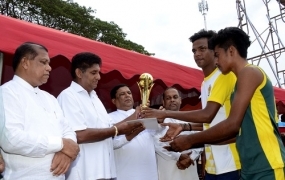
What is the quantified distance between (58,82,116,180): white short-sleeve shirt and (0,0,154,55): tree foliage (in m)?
16.0

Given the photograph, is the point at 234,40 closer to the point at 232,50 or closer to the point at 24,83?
the point at 232,50

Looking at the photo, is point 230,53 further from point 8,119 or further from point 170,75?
point 170,75

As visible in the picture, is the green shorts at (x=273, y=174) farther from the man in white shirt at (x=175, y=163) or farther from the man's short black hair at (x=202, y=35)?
the man in white shirt at (x=175, y=163)

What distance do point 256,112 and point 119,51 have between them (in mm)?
2073

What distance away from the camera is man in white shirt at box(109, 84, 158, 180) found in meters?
3.76

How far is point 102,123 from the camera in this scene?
298 centimetres

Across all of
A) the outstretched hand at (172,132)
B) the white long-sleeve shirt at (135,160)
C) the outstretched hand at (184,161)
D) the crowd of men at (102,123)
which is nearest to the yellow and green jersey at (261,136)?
the crowd of men at (102,123)

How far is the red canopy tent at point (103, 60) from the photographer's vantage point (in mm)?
2902

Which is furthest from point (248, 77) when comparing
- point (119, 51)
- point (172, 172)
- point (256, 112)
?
point (172, 172)

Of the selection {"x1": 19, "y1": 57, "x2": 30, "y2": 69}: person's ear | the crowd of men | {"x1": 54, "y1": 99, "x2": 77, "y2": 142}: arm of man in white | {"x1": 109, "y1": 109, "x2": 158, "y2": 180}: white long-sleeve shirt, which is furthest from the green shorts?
{"x1": 109, "y1": 109, "x2": 158, "y2": 180}: white long-sleeve shirt

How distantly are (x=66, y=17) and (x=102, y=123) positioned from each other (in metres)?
17.5

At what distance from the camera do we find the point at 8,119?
2.11 m

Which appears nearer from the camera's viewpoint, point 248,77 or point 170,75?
point 248,77

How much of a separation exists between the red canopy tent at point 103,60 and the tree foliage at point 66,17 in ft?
47.0
